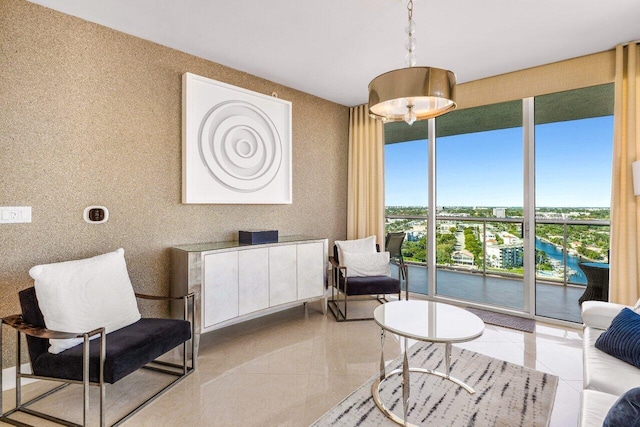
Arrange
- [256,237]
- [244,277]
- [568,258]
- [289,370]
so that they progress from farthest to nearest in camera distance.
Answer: [568,258] → [256,237] → [244,277] → [289,370]

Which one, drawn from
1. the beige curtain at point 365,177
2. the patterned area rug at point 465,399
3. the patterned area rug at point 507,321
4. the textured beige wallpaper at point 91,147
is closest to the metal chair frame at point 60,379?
the textured beige wallpaper at point 91,147

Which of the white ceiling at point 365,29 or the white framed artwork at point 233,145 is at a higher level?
the white ceiling at point 365,29

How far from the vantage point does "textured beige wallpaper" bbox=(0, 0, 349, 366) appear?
2254mm

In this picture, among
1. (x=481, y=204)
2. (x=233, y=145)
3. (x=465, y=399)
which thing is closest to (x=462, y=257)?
(x=481, y=204)

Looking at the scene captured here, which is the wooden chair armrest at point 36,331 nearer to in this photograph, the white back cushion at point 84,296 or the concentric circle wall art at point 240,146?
the white back cushion at point 84,296

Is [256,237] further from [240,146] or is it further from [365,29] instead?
[365,29]

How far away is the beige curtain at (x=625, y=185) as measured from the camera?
2.87 meters

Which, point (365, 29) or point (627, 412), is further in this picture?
point (365, 29)

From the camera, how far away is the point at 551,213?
11.6 feet

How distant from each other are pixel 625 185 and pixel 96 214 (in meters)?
4.39

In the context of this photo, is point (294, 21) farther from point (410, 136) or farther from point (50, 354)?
point (50, 354)

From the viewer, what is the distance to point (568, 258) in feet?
11.5

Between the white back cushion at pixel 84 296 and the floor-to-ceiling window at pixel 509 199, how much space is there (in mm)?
3357

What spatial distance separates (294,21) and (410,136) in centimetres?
243
